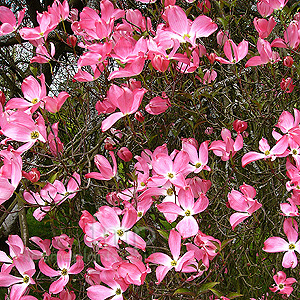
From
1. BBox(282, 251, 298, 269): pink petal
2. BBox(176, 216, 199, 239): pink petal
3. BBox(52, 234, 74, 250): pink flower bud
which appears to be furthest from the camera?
BBox(52, 234, 74, 250): pink flower bud

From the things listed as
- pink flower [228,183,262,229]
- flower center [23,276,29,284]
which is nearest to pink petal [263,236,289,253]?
pink flower [228,183,262,229]

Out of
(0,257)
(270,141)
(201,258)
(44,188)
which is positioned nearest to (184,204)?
(201,258)

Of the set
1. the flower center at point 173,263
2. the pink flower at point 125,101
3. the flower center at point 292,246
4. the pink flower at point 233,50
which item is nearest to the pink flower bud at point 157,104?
the pink flower at point 125,101

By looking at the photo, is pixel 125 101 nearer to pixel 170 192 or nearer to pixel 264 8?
pixel 170 192

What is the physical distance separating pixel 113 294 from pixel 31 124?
0.41 meters

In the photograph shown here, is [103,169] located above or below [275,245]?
above

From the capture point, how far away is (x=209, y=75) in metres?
1.16

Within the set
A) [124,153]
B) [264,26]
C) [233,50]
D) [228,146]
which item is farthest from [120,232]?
[264,26]

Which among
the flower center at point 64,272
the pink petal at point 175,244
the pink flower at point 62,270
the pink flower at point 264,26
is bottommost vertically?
the flower center at point 64,272

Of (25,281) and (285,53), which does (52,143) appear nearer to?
(25,281)

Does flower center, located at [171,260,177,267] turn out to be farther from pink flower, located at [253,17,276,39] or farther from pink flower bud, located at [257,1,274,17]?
pink flower bud, located at [257,1,274,17]

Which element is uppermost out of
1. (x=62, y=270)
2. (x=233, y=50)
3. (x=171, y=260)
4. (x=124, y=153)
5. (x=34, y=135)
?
(x=233, y=50)

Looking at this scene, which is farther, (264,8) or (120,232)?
(264,8)

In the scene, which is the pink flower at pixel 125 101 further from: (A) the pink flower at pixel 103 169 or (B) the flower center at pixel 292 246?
(B) the flower center at pixel 292 246
